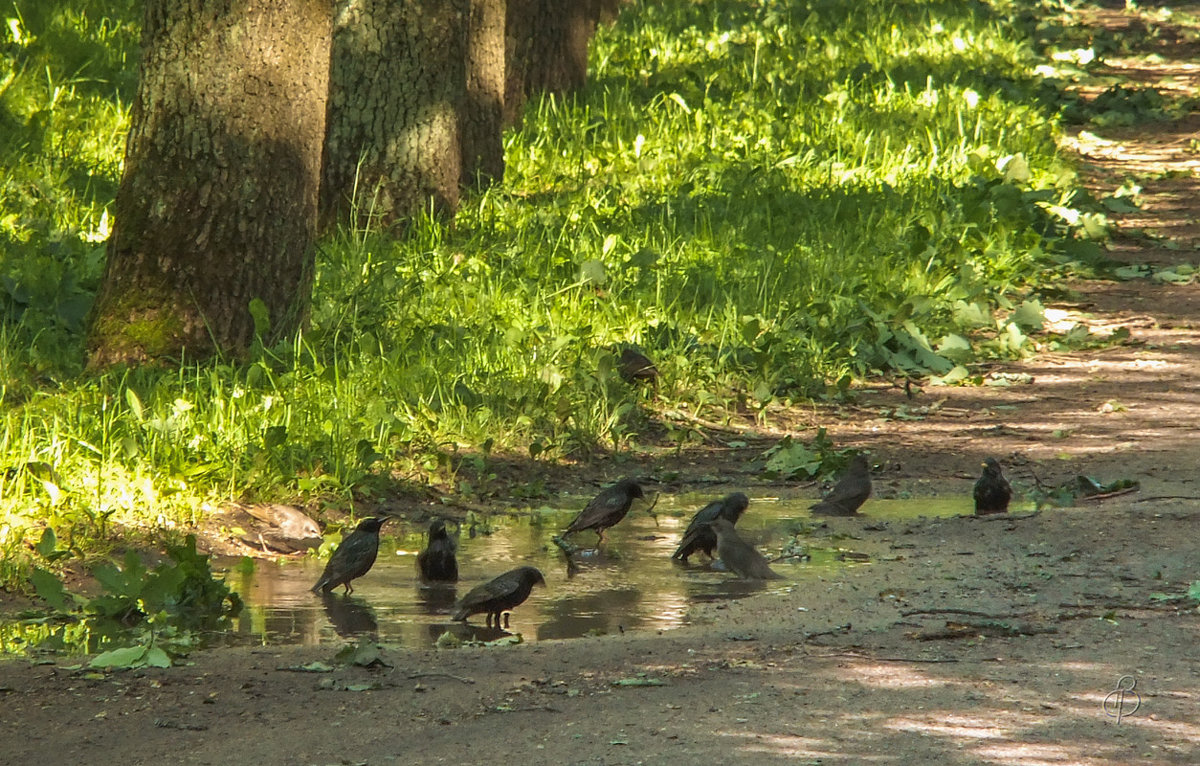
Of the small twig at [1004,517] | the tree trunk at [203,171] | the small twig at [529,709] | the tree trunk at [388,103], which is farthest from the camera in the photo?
the tree trunk at [388,103]

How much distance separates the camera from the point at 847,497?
20.4 ft

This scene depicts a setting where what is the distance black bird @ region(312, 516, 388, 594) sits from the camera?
17.0 feet

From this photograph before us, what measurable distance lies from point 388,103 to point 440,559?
5.56 meters

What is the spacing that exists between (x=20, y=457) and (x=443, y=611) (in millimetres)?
1786

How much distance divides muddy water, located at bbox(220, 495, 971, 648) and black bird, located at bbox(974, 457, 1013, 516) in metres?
0.25

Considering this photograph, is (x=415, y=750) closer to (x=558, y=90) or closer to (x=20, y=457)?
(x=20, y=457)

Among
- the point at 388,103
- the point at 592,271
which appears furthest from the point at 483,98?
the point at 592,271

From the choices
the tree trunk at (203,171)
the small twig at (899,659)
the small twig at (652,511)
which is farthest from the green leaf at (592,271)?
the small twig at (899,659)

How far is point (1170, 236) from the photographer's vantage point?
12.5m

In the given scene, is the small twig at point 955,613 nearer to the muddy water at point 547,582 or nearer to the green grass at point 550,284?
the muddy water at point 547,582

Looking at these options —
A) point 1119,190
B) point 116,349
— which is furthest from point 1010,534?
point 1119,190

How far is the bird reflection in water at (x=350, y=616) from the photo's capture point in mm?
4768

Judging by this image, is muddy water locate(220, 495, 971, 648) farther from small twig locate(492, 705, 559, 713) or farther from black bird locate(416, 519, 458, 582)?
small twig locate(492, 705, 559, 713)
